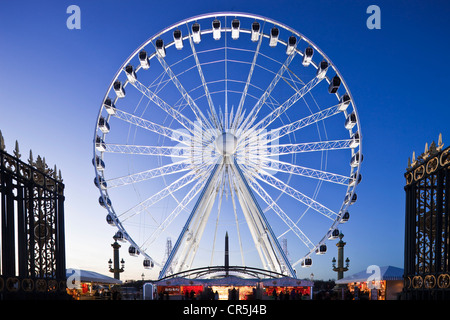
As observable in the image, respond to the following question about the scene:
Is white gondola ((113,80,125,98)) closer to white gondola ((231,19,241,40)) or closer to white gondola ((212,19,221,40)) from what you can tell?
white gondola ((212,19,221,40))

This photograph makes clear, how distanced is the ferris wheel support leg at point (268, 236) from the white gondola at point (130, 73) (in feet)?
23.1

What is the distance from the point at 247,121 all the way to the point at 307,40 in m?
5.04

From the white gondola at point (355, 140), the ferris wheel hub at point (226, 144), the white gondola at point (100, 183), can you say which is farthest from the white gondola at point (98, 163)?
the white gondola at point (355, 140)

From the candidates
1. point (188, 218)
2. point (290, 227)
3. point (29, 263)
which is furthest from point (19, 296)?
point (290, 227)

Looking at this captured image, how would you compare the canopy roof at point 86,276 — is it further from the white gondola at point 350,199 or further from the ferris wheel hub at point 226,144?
the white gondola at point 350,199

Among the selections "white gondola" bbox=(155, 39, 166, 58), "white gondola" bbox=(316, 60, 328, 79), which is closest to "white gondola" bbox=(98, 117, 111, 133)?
"white gondola" bbox=(155, 39, 166, 58)

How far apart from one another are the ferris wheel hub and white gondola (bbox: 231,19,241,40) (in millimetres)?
5217

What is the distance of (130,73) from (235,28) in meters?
5.90

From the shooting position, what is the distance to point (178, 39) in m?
23.2

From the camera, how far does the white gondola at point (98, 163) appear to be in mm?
23625
